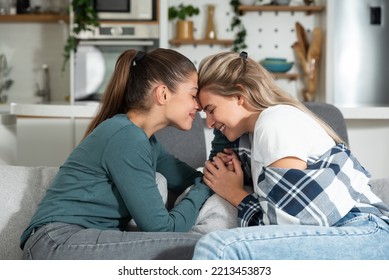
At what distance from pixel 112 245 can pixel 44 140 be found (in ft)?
7.60

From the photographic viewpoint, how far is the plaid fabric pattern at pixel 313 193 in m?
1.88

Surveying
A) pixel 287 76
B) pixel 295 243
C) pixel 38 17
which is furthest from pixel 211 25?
pixel 295 243

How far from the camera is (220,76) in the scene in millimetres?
2148

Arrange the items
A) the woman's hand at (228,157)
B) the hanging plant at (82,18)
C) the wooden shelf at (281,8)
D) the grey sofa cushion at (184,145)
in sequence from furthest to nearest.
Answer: the wooden shelf at (281,8) < the hanging plant at (82,18) < the grey sofa cushion at (184,145) < the woman's hand at (228,157)

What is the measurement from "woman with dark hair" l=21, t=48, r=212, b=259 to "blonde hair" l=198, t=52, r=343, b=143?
7 cm

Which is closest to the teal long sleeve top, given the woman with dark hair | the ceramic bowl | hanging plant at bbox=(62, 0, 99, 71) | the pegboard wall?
the woman with dark hair

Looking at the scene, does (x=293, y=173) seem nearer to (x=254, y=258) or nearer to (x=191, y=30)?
(x=254, y=258)

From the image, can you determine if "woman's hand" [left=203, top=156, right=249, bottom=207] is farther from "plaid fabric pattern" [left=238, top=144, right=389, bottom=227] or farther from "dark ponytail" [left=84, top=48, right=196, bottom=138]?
"dark ponytail" [left=84, top=48, right=196, bottom=138]

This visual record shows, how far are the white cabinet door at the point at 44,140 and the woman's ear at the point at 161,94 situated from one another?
1775 millimetres

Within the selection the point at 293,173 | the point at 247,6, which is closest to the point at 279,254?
the point at 293,173

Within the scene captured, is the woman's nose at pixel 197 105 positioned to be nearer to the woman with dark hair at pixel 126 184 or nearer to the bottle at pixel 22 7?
the woman with dark hair at pixel 126 184

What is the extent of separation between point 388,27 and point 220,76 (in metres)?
4.12

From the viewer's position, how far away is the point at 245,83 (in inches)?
84.6

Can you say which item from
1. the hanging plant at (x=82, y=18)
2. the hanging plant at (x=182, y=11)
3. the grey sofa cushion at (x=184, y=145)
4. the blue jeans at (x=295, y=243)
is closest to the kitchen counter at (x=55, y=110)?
the grey sofa cushion at (x=184, y=145)
